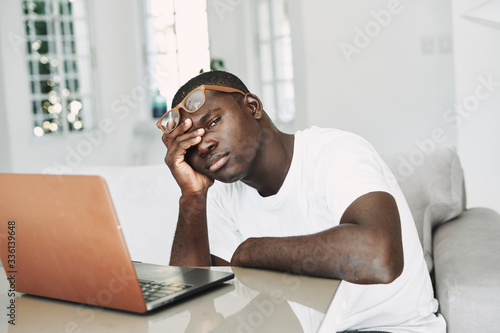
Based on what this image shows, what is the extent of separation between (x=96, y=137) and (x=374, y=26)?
326 centimetres

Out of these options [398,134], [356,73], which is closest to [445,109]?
[398,134]

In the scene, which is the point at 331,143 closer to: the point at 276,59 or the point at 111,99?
the point at 276,59

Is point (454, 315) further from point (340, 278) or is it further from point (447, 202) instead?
point (447, 202)

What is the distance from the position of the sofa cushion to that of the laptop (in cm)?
89

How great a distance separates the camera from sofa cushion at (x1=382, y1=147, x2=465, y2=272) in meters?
1.66

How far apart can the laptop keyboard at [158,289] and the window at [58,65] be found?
508cm

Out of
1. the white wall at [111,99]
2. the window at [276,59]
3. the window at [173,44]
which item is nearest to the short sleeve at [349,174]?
the window at [276,59]

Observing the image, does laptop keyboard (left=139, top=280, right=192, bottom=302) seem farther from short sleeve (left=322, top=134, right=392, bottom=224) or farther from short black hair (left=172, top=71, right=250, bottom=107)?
short black hair (left=172, top=71, right=250, bottom=107)

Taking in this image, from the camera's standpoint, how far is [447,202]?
1.65 meters

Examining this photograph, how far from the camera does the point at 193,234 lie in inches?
51.4

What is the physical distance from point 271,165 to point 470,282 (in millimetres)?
491

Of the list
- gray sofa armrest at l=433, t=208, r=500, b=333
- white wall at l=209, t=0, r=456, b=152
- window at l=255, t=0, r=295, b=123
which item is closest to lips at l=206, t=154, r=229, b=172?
gray sofa armrest at l=433, t=208, r=500, b=333

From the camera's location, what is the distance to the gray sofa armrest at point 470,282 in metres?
1.16

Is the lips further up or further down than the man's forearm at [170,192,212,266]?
further up
